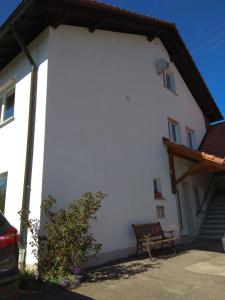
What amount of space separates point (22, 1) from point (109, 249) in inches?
267

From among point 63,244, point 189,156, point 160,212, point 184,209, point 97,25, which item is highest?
point 97,25

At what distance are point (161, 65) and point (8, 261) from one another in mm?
11418

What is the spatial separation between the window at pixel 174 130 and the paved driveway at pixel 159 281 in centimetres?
653

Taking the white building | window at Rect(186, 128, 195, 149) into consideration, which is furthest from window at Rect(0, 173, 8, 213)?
window at Rect(186, 128, 195, 149)

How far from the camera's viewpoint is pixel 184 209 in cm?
1362

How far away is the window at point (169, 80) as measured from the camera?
1480 cm

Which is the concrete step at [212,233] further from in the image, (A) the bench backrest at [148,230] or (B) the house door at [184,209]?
(A) the bench backrest at [148,230]

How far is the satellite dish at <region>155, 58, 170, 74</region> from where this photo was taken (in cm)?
1334

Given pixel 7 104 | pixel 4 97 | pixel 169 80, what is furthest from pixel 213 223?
pixel 4 97

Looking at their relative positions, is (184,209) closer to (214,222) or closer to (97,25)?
(214,222)

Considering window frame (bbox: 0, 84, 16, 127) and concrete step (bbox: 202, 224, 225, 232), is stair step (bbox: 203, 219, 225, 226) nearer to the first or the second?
concrete step (bbox: 202, 224, 225, 232)

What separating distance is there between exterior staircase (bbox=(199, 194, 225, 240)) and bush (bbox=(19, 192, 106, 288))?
8.16 m

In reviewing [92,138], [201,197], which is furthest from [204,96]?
[92,138]

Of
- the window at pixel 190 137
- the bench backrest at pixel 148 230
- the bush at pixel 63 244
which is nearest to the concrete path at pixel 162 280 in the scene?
the bush at pixel 63 244
